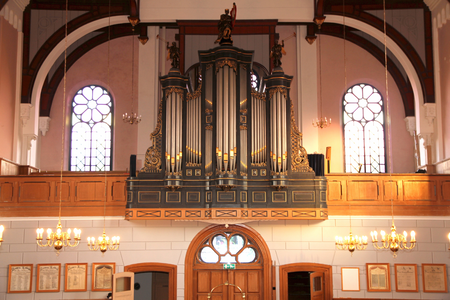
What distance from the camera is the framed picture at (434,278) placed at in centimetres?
1329

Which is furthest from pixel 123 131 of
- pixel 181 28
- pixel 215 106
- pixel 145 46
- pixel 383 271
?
pixel 383 271

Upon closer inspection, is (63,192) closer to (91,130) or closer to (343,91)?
(91,130)

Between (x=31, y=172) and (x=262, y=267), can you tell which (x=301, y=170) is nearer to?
(x=262, y=267)

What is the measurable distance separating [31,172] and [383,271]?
11078 millimetres

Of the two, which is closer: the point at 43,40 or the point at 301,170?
the point at 301,170

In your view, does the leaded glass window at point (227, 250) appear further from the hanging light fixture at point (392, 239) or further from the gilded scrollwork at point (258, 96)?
the gilded scrollwork at point (258, 96)

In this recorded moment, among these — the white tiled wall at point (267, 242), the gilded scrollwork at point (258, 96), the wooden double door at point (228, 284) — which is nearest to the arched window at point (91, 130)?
the white tiled wall at point (267, 242)

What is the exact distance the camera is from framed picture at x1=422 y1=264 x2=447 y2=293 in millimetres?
13289

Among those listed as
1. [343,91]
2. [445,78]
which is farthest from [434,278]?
[343,91]

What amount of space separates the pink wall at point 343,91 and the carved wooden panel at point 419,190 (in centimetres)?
449

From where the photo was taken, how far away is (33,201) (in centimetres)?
1361

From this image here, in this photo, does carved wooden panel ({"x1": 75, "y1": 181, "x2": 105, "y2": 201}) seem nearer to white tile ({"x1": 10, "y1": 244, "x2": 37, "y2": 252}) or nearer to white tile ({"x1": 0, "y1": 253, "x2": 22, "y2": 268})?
white tile ({"x1": 10, "y1": 244, "x2": 37, "y2": 252})

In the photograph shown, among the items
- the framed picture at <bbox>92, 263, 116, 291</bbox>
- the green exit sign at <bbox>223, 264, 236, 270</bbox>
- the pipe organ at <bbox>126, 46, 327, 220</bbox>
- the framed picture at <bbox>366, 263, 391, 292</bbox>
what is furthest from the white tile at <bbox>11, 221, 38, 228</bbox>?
the framed picture at <bbox>366, 263, 391, 292</bbox>

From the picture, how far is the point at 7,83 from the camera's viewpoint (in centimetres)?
1499
